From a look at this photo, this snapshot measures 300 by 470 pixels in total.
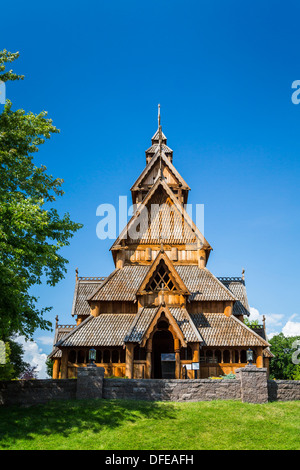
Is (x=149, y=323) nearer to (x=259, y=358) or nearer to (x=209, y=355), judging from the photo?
(x=209, y=355)

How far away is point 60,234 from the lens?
18.3 metres

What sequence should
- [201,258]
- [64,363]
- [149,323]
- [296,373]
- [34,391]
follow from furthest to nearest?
[296,373] < [201,258] < [64,363] < [149,323] < [34,391]

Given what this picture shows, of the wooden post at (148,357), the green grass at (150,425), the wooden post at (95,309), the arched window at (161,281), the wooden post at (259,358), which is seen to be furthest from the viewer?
the wooden post at (95,309)

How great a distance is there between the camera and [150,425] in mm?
14906

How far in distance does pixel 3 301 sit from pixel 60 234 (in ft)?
13.8

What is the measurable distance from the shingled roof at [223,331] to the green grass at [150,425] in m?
7.68

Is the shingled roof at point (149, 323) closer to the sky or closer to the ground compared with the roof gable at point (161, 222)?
closer to the ground

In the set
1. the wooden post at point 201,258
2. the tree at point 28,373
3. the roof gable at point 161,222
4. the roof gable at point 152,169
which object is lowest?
the tree at point 28,373

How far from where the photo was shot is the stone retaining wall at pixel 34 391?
58.6 feet

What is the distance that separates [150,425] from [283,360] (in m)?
55.3

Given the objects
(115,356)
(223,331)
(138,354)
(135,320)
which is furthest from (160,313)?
(223,331)

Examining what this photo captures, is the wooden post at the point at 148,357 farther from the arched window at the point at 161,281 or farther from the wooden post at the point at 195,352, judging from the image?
the arched window at the point at 161,281

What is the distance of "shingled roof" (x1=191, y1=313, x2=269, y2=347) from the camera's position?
25656 millimetres

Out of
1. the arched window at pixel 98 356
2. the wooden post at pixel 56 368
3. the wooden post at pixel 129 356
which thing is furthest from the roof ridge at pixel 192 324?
the wooden post at pixel 56 368
